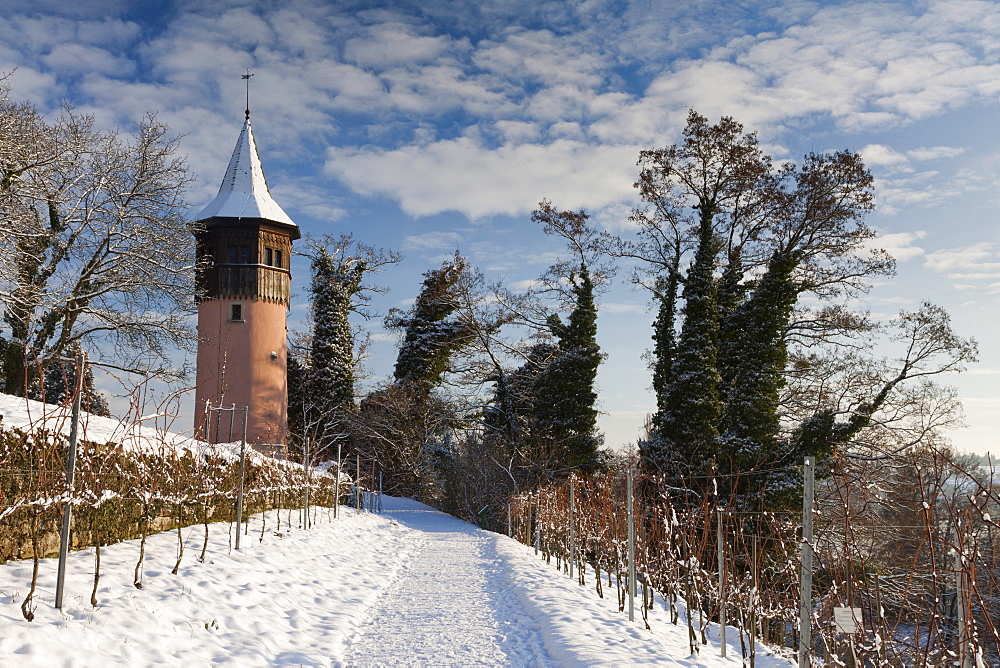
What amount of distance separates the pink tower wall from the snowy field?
540 inches

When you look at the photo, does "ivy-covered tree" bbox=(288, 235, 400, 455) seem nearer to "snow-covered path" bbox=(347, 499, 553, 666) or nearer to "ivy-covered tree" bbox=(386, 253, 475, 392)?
"ivy-covered tree" bbox=(386, 253, 475, 392)

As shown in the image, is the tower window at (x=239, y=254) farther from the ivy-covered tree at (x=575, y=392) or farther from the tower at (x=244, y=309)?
the ivy-covered tree at (x=575, y=392)

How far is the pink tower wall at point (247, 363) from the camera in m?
23.0

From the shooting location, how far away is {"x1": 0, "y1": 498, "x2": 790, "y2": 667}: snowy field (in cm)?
486

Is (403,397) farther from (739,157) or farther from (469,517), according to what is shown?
(739,157)

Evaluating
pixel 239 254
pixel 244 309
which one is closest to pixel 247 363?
pixel 244 309

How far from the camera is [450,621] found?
22.9 feet

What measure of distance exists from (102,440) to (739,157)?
63.3 ft

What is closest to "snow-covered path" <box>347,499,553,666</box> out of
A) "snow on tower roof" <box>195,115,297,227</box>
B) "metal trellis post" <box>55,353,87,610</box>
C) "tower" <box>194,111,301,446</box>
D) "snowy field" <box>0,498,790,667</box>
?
"snowy field" <box>0,498,790,667</box>

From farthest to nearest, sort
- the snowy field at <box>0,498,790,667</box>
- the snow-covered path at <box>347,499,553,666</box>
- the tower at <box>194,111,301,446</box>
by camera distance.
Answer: the tower at <box>194,111,301,446</box>, the snow-covered path at <box>347,499,553,666</box>, the snowy field at <box>0,498,790,667</box>

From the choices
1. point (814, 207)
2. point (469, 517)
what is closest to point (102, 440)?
point (469, 517)

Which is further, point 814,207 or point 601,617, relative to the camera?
point 814,207

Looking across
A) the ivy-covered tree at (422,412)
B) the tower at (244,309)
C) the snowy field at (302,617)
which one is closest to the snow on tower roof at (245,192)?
the tower at (244,309)

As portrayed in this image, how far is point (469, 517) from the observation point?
917 inches
